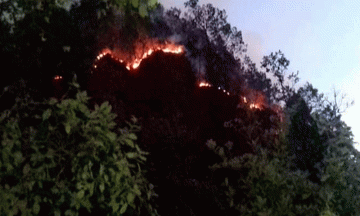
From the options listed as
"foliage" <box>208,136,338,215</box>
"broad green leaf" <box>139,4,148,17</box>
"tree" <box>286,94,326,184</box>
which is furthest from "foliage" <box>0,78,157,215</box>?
"tree" <box>286,94,326,184</box>

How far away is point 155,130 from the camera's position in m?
9.37

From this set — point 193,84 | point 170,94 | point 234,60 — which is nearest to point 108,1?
point 170,94

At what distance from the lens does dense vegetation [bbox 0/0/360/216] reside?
13.1 ft

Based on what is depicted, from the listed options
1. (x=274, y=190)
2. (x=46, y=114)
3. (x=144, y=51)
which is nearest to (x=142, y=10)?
(x=46, y=114)

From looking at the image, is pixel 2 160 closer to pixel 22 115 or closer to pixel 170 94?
pixel 22 115

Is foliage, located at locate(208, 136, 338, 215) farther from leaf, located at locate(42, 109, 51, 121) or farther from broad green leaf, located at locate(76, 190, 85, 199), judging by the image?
leaf, located at locate(42, 109, 51, 121)

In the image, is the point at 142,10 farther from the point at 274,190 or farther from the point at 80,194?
the point at 274,190

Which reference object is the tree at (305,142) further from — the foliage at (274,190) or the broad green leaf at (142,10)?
the broad green leaf at (142,10)

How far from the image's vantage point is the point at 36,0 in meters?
5.23

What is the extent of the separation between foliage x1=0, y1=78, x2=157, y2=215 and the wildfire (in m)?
11.8

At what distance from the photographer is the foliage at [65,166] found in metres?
3.73

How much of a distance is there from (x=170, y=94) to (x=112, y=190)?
10044 millimetres

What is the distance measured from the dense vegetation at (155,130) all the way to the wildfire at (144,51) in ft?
1.48

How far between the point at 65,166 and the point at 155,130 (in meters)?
5.36
